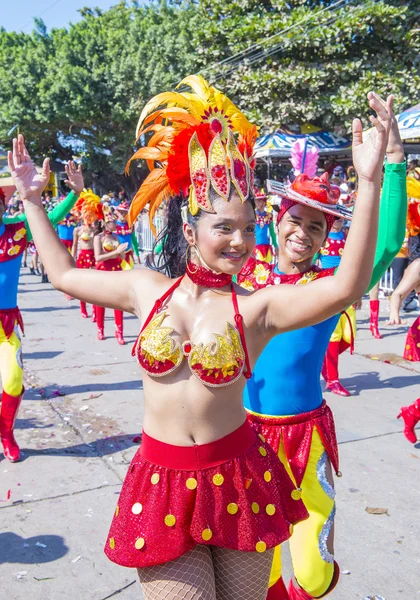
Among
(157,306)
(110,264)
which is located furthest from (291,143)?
(157,306)

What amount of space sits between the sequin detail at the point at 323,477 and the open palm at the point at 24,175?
5.06 feet

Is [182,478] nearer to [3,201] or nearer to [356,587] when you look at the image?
[356,587]

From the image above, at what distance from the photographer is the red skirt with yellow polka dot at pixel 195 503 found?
6.34 feet

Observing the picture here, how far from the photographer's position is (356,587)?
3.25 meters

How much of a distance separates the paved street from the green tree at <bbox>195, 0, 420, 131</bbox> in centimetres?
1097

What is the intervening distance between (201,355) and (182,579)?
680 mm

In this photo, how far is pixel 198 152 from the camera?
2.16m

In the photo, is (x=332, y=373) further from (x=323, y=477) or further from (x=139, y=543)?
(x=139, y=543)

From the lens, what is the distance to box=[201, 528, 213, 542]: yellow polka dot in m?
1.91

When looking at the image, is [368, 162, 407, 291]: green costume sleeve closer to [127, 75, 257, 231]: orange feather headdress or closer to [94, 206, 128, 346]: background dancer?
[127, 75, 257, 231]: orange feather headdress

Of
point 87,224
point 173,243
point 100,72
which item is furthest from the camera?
point 100,72

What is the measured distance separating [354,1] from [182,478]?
17.6 metres

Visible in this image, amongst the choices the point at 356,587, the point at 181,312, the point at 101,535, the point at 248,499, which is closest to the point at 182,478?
the point at 248,499

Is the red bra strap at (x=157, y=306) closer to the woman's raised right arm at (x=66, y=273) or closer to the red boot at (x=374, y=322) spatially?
the woman's raised right arm at (x=66, y=273)
